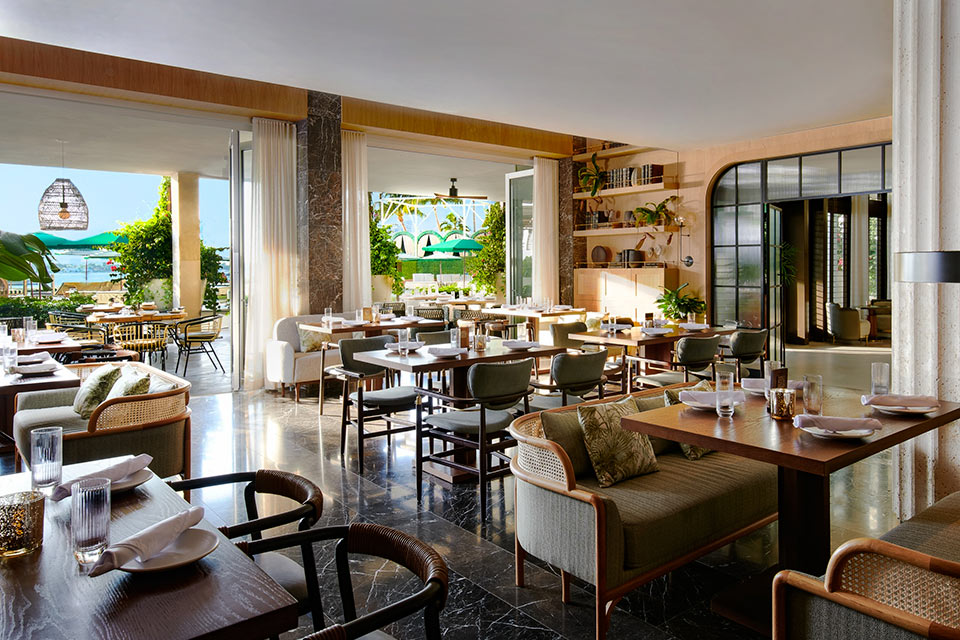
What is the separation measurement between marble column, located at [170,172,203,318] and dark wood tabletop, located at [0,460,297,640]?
449 inches

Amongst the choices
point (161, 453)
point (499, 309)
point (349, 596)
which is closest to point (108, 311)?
point (499, 309)

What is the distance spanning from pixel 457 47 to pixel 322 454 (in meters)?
3.17

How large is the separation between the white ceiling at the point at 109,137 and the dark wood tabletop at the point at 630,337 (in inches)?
191

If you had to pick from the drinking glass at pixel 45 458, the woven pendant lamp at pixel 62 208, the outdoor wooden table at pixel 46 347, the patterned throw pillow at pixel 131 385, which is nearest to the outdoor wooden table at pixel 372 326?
the outdoor wooden table at pixel 46 347

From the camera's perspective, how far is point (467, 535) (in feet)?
12.1

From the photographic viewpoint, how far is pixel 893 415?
2.95m

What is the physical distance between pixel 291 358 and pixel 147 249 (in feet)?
22.8

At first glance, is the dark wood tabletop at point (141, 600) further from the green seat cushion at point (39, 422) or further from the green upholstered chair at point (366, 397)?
the green upholstered chair at point (366, 397)

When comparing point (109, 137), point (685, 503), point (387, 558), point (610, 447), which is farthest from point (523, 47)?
point (109, 137)

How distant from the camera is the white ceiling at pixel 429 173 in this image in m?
10.9

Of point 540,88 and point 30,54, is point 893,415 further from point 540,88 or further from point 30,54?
point 30,54

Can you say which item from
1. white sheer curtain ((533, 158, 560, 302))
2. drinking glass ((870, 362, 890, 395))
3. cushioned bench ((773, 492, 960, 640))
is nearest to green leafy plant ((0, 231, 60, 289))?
cushioned bench ((773, 492, 960, 640))

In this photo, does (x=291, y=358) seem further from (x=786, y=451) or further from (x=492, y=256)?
(x=492, y=256)

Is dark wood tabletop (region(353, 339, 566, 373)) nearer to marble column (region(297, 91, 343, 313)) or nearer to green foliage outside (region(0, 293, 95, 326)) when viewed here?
marble column (region(297, 91, 343, 313))
